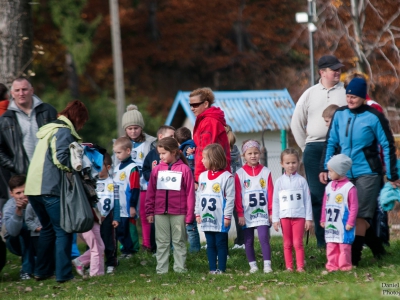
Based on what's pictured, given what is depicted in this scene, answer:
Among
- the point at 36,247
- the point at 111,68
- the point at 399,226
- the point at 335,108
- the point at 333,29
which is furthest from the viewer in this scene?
the point at 111,68

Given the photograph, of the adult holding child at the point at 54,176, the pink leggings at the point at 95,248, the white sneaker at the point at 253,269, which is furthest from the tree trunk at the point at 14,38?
the white sneaker at the point at 253,269

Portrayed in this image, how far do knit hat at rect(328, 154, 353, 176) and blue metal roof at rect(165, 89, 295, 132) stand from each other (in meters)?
8.45

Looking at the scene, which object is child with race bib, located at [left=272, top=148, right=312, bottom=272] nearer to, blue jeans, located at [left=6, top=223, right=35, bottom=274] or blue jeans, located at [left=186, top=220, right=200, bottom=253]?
blue jeans, located at [left=186, top=220, right=200, bottom=253]

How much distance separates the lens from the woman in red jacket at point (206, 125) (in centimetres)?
999

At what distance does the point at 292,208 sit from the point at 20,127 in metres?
3.76

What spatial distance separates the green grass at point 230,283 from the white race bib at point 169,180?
1090 mm

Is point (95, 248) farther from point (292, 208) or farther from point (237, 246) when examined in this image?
point (292, 208)

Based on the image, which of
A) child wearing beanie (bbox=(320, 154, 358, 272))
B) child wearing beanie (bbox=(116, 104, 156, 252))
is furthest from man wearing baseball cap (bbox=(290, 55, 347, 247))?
child wearing beanie (bbox=(116, 104, 156, 252))

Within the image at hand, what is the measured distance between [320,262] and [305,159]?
139cm

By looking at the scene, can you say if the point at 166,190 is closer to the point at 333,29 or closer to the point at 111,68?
the point at 333,29

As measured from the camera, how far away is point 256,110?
18.4 m

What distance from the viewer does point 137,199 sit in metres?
11.6

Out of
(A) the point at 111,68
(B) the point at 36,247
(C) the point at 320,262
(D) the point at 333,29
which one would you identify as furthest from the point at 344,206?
(A) the point at 111,68

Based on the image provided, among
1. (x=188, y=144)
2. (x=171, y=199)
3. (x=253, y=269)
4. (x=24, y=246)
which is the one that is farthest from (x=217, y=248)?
(x=24, y=246)
